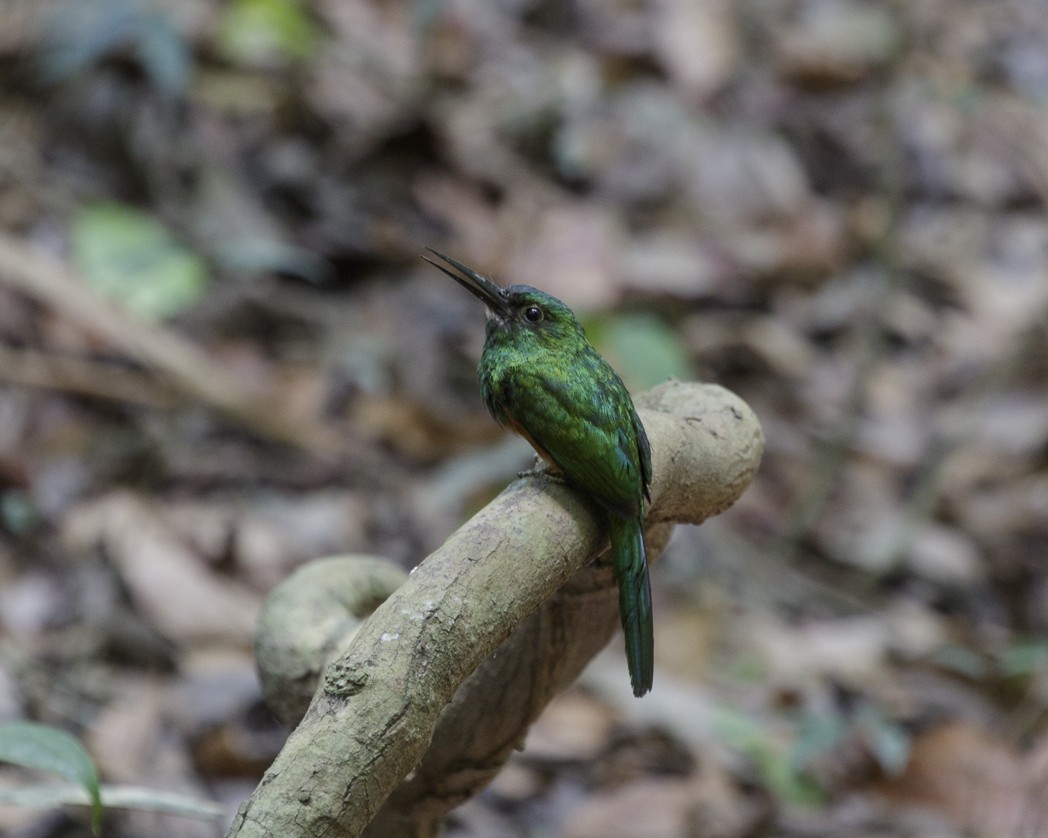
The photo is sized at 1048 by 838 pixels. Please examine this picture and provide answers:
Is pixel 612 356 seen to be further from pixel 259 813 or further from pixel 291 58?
pixel 259 813

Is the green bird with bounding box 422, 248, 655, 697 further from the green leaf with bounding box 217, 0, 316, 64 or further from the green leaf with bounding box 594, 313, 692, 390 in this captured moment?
the green leaf with bounding box 217, 0, 316, 64

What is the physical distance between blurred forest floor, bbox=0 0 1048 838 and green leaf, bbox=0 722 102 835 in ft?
3.43

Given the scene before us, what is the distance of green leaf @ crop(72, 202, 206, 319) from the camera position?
4.58 metres

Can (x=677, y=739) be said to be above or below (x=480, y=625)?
below

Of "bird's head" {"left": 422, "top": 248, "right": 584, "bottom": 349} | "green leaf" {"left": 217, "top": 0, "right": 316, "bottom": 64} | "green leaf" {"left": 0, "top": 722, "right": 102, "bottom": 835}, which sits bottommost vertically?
"green leaf" {"left": 0, "top": 722, "right": 102, "bottom": 835}

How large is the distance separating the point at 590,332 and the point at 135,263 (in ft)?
5.41

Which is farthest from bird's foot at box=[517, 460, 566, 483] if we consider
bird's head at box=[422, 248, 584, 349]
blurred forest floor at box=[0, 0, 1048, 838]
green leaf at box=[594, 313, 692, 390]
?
green leaf at box=[594, 313, 692, 390]

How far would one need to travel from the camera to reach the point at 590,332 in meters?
4.67

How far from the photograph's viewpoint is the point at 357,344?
4.93 m

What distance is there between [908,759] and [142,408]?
261 centimetres

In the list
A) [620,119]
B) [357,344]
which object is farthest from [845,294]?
[357,344]

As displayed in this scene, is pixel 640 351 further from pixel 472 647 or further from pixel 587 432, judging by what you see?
pixel 472 647

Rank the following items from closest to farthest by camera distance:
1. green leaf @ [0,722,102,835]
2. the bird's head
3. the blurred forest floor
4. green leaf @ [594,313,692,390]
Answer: green leaf @ [0,722,102,835], the bird's head, the blurred forest floor, green leaf @ [594,313,692,390]

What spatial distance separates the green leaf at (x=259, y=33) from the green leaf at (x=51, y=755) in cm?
455
